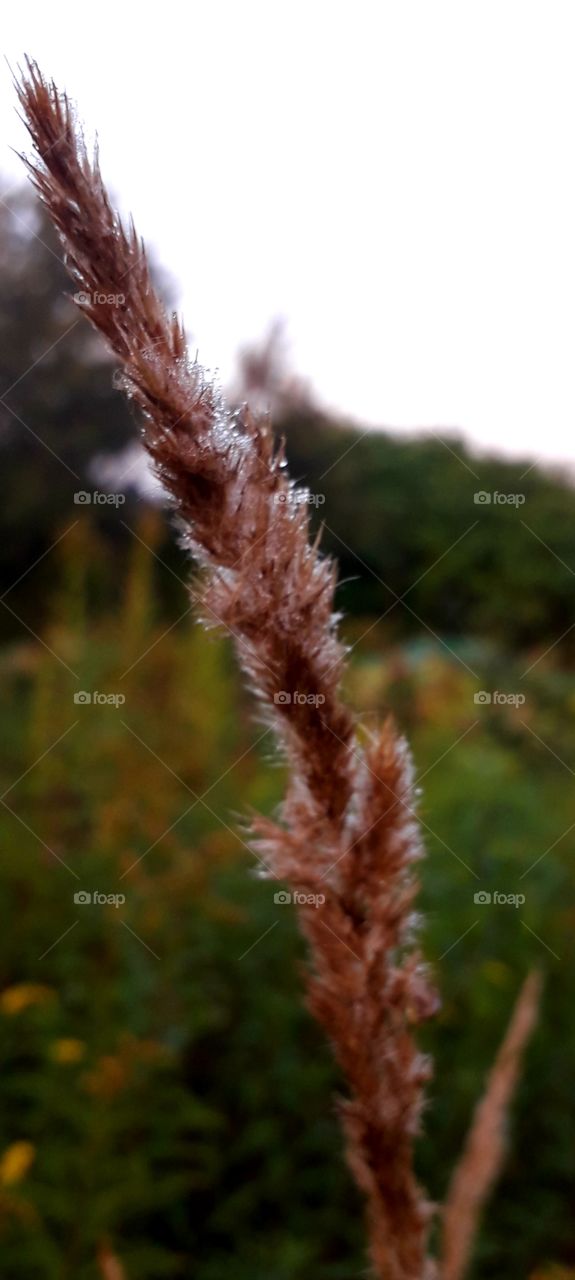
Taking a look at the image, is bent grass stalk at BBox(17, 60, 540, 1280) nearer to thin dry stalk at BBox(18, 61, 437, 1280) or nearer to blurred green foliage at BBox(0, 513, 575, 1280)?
thin dry stalk at BBox(18, 61, 437, 1280)

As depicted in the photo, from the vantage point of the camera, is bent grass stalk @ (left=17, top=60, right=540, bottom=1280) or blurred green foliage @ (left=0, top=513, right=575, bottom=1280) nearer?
bent grass stalk @ (left=17, top=60, right=540, bottom=1280)

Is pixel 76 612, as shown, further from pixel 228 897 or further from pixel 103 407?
pixel 103 407

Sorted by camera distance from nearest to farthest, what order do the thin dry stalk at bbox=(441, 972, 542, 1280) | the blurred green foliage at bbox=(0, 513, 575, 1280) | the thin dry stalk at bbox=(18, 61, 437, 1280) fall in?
the thin dry stalk at bbox=(18, 61, 437, 1280)
the thin dry stalk at bbox=(441, 972, 542, 1280)
the blurred green foliage at bbox=(0, 513, 575, 1280)

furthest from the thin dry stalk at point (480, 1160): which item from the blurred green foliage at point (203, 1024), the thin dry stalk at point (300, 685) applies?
the blurred green foliage at point (203, 1024)

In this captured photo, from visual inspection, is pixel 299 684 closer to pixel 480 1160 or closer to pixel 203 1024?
pixel 480 1160

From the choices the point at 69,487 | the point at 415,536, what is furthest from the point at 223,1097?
the point at 415,536

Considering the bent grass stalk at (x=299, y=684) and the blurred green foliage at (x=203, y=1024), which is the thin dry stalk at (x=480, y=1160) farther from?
the blurred green foliage at (x=203, y=1024)

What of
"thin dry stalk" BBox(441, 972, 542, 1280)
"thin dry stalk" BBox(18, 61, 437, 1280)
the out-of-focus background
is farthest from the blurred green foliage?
"thin dry stalk" BBox(18, 61, 437, 1280)
